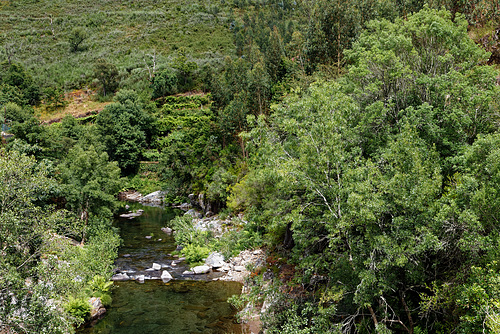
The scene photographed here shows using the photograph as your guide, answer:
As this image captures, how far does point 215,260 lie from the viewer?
23.4m

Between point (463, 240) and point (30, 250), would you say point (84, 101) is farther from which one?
point (463, 240)

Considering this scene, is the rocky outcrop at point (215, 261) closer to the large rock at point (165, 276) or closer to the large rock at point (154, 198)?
the large rock at point (165, 276)

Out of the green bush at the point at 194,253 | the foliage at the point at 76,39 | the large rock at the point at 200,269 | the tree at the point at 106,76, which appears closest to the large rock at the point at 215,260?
the green bush at the point at 194,253

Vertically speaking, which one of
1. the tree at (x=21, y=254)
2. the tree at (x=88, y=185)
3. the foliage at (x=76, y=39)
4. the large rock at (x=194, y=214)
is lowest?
the large rock at (x=194, y=214)

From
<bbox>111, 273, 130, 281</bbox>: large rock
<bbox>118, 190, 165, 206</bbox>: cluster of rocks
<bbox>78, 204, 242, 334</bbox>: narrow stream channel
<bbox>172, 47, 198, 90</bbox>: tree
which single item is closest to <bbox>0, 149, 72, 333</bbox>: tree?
<bbox>78, 204, 242, 334</bbox>: narrow stream channel

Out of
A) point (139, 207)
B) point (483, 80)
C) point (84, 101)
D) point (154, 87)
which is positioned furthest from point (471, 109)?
point (84, 101)

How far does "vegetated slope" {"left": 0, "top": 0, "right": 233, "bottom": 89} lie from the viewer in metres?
73.1

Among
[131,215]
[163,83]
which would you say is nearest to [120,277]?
[131,215]

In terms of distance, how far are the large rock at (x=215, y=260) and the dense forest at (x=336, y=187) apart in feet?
1.97

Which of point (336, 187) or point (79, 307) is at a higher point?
point (336, 187)

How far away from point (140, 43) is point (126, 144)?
141ft

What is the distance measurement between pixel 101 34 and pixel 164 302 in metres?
87.8

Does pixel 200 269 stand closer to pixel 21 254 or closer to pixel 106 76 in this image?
pixel 21 254

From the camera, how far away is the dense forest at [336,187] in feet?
30.3
